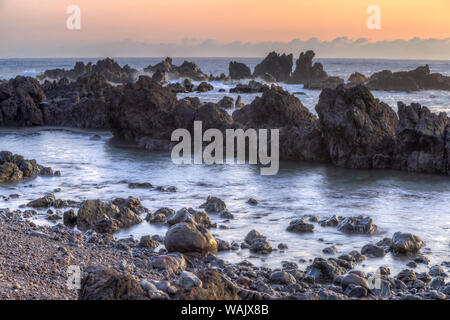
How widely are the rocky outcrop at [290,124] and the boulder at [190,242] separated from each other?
1245 cm

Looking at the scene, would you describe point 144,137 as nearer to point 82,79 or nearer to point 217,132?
point 217,132

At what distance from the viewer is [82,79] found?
147 feet

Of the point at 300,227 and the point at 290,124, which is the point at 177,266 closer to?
the point at 300,227

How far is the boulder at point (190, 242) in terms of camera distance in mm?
10688

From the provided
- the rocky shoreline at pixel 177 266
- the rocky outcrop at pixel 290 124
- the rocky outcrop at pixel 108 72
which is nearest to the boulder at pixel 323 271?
the rocky shoreline at pixel 177 266

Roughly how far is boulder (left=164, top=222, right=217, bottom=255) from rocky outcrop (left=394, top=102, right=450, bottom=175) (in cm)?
1191

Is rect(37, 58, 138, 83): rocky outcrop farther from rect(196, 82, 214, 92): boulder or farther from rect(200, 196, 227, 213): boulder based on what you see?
rect(200, 196, 227, 213): boulder

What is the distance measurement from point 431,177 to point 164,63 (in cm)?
8733

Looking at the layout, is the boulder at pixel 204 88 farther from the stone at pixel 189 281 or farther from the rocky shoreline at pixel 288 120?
the stone at pixel 189 281

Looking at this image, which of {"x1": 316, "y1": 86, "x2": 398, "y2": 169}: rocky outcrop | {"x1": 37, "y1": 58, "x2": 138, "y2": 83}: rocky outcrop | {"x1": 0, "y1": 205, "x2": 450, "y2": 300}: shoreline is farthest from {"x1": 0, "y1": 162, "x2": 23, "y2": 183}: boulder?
{"x1": 37, "y1": 58, "x2": 138, "y2": 83}: rocky outcrop

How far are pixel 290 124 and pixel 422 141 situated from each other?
6.87m

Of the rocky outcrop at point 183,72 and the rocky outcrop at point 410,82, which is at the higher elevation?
the rocky outcrop at point 183,72

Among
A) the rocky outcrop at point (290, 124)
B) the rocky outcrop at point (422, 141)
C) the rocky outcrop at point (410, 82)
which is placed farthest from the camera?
the rocky outcrop at point (410, 82)

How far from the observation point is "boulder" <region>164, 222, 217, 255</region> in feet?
35.1
